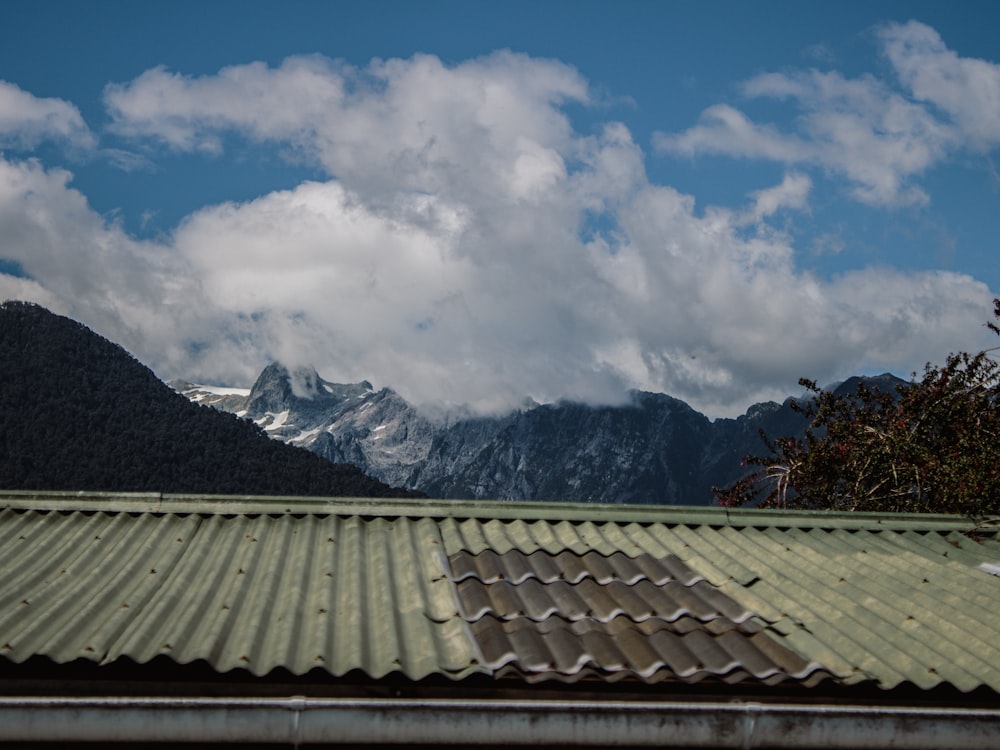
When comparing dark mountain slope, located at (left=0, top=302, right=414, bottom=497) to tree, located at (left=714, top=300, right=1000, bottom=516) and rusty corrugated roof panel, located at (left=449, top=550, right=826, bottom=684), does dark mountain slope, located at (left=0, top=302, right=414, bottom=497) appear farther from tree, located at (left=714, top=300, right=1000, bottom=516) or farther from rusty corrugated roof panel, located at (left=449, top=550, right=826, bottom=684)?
rusty corrugated roof panel, located at (left=449, top=550, right=826, bottom=684)

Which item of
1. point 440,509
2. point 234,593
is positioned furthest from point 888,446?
point 234,593

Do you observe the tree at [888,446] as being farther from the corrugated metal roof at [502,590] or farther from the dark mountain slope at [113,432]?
the dark mountain slope at [113,432]

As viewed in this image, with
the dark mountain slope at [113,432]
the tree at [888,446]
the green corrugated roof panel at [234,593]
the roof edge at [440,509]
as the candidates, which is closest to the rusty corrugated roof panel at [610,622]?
the green corrugated roof panel at [234,593]

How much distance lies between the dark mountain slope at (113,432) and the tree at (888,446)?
4908 cm

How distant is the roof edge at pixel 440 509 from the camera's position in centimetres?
740

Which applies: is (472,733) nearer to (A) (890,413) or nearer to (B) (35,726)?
(B) (35,726)

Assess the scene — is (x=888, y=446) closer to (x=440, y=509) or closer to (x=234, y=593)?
(x=440, y=509)

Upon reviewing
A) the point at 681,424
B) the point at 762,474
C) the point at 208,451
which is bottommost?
the point at 762,474

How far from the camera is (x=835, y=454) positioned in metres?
18.0

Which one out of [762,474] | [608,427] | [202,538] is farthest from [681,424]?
[202,538]

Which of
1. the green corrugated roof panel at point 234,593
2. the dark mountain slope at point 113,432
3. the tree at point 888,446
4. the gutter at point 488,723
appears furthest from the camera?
the dark mountain slope at point 113,432

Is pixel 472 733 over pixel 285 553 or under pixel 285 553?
under

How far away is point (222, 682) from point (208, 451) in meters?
76.4

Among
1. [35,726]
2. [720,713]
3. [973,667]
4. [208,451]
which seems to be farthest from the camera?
[208,451]
